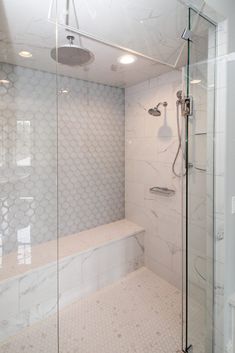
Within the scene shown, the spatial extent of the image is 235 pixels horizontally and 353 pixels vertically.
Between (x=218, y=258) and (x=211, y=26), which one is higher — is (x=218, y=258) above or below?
below

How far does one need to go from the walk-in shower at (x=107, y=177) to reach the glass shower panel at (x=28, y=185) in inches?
0.4

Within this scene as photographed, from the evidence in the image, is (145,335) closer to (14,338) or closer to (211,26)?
(14,338)

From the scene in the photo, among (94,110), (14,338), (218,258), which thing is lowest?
(14,338)

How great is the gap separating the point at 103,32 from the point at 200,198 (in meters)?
1.44

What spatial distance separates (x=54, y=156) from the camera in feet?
7.97

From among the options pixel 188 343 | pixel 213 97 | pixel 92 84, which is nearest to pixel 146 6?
pixel 213 97

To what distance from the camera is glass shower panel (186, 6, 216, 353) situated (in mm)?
1503

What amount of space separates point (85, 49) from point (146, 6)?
0.55 meters

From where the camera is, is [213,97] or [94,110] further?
[94,110]

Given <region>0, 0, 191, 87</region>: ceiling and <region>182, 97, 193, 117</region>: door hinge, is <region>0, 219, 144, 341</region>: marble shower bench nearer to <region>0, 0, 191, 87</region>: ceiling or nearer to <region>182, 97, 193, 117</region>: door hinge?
<region>182, 97, 193, 117</region>: door hinge

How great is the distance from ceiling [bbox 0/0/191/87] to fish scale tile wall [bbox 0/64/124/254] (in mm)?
240

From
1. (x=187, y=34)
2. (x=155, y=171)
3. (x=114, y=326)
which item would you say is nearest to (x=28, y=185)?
(x=155, y=171)

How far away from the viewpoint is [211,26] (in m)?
1.45

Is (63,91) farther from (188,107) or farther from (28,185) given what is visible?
(188,107)
